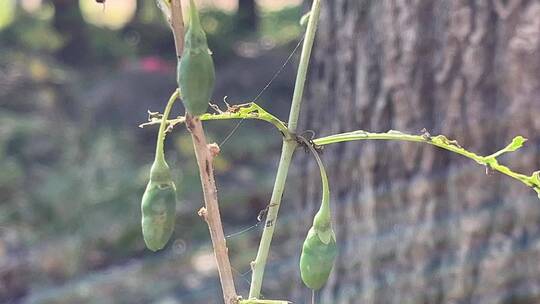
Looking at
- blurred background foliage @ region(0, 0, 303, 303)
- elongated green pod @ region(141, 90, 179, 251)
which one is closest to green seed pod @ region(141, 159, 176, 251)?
elongated green pod @ region(141, 90, 179, 251)

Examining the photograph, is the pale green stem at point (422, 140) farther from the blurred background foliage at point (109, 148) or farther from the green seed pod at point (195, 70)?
the blurred background foliage at point (109, 148)

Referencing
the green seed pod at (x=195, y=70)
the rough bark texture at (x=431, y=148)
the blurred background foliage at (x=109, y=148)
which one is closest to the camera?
the green seed pod at (x=195, y=70)

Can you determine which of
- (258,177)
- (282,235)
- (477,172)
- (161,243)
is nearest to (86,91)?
(258,177)

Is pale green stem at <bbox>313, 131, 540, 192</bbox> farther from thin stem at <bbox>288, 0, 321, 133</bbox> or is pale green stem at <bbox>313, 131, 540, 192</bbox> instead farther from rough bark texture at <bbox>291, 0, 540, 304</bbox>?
rough bark texture at <bbox>291, 0, 540, 304</bbox>

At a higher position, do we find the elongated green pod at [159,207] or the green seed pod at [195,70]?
the green seed pod at [195,70]

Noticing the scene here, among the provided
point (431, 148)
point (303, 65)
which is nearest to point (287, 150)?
point (303, 65)

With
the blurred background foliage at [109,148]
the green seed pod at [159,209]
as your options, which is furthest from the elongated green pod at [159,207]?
the blurred background foliage at [109,148]

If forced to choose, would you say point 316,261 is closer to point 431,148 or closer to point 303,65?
point 303,65

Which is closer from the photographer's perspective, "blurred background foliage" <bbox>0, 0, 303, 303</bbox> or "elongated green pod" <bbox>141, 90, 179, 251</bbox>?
Answer: "elongated green pod" <bbox>141, 90, 179, 251</bbox>
